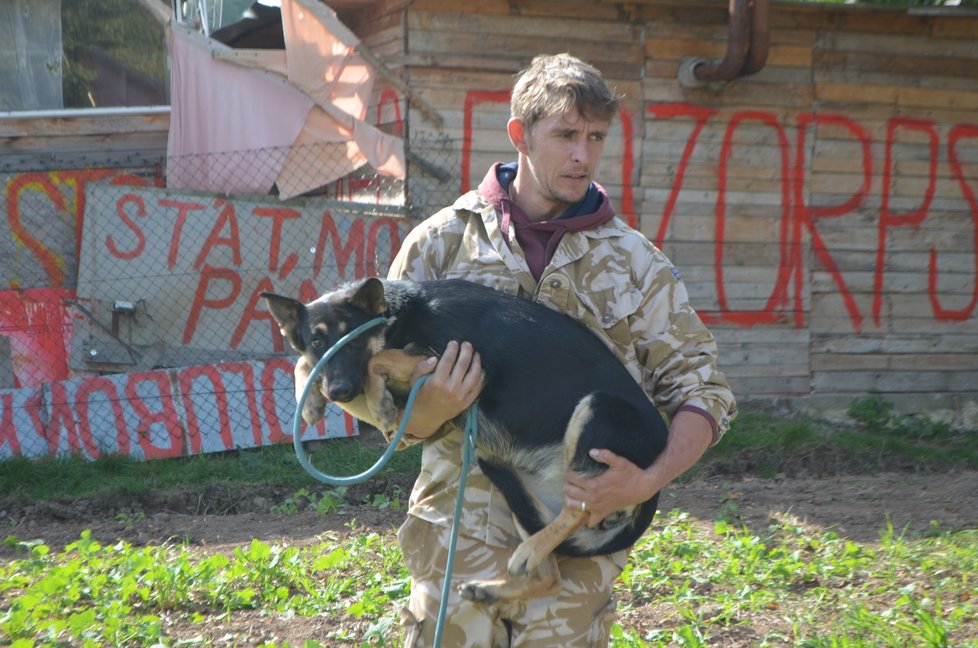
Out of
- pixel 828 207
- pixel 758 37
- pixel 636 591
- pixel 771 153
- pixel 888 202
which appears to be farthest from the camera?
pixel 888 202

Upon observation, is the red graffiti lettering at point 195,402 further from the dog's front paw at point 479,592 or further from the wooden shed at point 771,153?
the dog's front paw at point 479,592

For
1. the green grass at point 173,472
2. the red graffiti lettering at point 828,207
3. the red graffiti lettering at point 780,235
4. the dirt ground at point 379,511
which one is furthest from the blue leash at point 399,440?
the red graffiti lettering at point 828,207

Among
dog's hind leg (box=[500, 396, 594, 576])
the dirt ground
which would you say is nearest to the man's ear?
dog's hind leg (box=[500, 396, 594, 576])

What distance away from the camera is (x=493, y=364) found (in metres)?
3.01

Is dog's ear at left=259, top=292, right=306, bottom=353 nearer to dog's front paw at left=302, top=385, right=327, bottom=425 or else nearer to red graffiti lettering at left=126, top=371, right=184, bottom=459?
dog's front paw at left=302, top=385, right=327, bottom=425

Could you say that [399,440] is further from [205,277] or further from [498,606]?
[205,277]

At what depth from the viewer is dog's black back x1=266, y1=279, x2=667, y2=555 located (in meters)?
2.94

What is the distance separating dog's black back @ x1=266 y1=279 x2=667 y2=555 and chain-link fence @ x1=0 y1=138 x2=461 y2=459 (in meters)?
5.19

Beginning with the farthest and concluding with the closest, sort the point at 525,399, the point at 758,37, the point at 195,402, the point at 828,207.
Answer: the point at 828,207, the point at 758,37, the point at 195,402, the point at 525,399

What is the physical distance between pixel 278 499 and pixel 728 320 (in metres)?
4.41

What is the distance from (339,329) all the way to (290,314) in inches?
8.2

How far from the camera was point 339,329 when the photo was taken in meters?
3.14

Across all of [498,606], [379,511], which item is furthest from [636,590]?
[498,606]

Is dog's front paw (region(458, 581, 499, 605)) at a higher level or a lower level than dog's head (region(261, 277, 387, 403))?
lower
